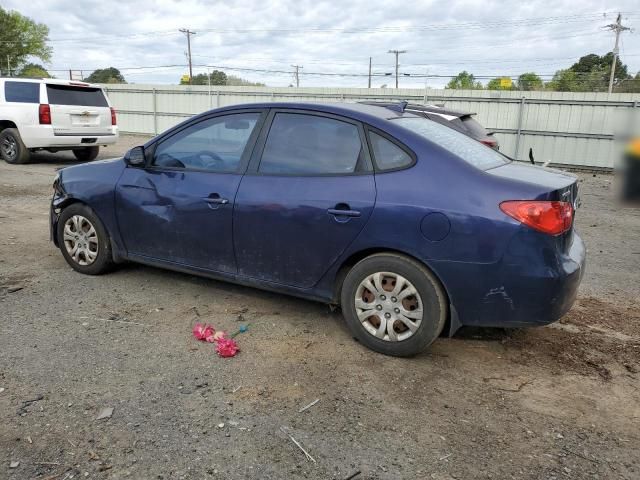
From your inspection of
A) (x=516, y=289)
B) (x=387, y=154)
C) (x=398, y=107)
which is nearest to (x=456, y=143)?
(x=387, y=154)

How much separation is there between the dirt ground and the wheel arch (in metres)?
0.28

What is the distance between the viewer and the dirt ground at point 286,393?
2482 mm

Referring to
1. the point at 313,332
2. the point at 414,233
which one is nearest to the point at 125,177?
the point at 313,332

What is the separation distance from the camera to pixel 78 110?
11.9m

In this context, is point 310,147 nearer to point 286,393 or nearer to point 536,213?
point 536,213

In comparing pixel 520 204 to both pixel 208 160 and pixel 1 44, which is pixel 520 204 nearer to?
pixel 208 160

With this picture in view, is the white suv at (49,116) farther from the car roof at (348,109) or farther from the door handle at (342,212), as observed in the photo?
the door handle at (342,212)

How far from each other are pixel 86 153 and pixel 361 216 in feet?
39.1

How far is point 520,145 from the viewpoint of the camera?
1612 centimetres

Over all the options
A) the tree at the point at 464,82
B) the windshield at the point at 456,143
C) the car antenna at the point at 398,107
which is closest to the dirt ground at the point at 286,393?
the windshield at the point at 456,143

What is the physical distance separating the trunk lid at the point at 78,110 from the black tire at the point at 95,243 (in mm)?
7852

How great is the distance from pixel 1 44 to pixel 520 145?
74267 millimetres

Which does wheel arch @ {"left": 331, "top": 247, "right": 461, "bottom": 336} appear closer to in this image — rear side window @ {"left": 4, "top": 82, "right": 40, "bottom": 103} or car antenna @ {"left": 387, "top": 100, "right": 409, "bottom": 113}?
car antenna @ {"left": 387, "top": 100, "right": 409, "bottom": 113}

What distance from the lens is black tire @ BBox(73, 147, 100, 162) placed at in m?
13.3
